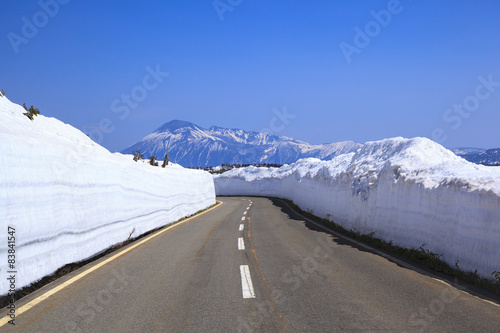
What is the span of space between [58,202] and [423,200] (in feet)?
25.4

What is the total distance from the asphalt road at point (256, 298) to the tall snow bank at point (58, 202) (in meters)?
0.50

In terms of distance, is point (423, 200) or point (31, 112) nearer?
point (423, 200)

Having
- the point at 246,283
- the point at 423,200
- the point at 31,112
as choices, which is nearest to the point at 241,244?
the point at 246,283

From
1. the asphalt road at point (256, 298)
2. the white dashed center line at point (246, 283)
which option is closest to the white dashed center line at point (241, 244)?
the asphalt road at point (256, 298)

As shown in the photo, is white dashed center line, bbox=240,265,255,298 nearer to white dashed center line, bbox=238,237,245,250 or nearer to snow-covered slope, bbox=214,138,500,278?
white dashed center line, bbox=238,237,245,250

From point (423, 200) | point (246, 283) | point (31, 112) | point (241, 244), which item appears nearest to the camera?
point (246, 283)

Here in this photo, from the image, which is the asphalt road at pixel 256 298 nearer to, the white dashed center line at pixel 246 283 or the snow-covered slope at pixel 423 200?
the white dashed center line at pixel 246 283

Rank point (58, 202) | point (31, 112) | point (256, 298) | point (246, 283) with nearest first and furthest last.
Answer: point (256, 298), point (246, 283), point (58, 202), point (31, 112)

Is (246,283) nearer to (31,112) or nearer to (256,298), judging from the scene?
(256,298)

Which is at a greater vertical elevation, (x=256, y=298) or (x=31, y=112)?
(x=31, y=112)

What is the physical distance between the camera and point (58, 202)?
21.8 ft

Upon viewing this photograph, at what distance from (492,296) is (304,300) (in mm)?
2870

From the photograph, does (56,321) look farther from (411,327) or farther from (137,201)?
(137,201)

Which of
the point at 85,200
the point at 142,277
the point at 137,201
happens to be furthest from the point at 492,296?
the point at 137,201
